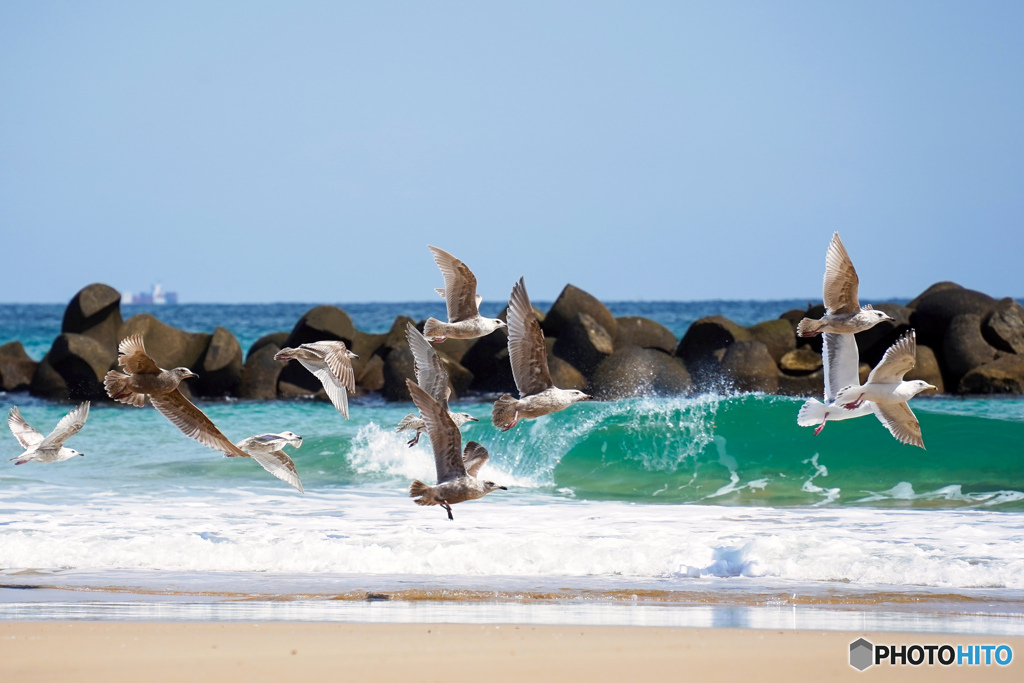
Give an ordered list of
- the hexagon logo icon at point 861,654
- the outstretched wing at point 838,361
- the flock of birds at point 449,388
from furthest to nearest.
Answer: the outstretched wing at point 838,361, the flock of birds at point 449,388, the hexagon logo icon at point 861,654

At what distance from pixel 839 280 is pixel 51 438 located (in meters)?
6.07

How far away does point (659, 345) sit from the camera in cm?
2366

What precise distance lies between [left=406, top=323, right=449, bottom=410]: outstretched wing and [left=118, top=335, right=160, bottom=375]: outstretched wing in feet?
5.55

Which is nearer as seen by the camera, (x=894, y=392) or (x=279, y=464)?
(x=894, y=392)

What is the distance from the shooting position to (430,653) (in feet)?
22.0

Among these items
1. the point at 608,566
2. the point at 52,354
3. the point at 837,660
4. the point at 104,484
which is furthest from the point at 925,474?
the point at 52,354

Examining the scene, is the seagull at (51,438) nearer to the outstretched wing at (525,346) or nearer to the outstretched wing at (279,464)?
the outstretched wing at (279,464)

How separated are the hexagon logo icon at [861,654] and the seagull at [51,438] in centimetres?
559

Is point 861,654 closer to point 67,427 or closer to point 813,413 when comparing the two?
point 813,413

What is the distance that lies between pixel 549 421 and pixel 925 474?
19.5 feet

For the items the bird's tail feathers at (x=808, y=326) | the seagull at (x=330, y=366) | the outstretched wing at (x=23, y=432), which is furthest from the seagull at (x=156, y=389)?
the bird's tail feathers at (x=808, y=326)

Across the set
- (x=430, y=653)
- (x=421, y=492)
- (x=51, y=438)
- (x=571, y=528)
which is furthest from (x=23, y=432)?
(x=571, y=528)

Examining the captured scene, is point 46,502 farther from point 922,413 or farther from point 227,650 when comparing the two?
point 922,413

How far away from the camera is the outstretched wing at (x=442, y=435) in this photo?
7.10 m
